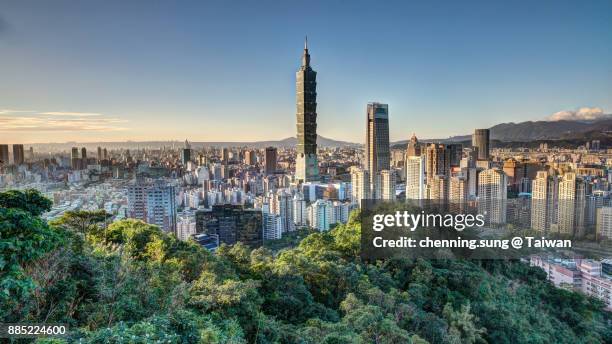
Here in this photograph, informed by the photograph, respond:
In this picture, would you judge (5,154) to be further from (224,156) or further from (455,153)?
(224,156)

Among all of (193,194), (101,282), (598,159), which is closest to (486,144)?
(598,159)

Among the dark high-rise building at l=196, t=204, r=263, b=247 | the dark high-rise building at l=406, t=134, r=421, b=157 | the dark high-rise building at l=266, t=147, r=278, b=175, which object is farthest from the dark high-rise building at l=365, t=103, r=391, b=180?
the dark high-rise building at l=196, t=204, r=263, b=247

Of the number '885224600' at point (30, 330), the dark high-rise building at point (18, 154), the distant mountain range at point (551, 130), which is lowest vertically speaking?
the number '885224600' at point (30, 330)

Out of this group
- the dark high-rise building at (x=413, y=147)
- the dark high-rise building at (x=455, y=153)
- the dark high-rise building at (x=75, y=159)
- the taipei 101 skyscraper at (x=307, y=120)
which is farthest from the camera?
the taipei 101 skyscraper at (x=307, y=120)

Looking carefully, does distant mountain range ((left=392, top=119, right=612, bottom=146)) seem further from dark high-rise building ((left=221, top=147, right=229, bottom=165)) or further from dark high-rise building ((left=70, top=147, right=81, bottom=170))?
dark high-rise building ((left=221, top=147, right=229, bottom=165))

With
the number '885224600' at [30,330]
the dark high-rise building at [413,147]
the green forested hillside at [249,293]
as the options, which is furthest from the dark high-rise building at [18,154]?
the dark high-rise building at [413,147]

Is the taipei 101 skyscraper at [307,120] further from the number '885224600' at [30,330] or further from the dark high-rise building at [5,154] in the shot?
the number '885224600' at [30,330]

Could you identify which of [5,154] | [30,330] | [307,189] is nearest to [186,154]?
[307,189]
